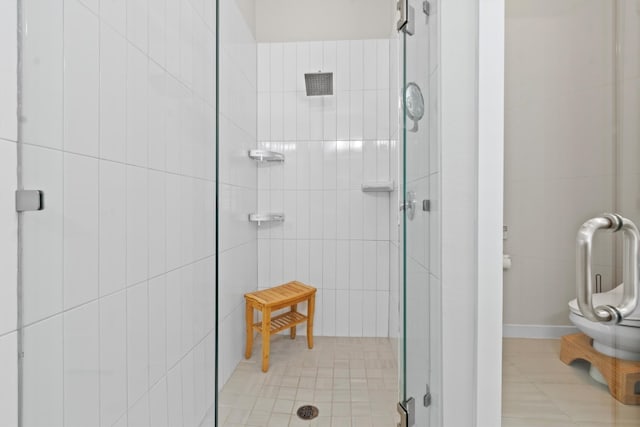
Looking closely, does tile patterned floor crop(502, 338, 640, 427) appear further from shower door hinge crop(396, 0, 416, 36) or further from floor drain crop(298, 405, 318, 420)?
shower door hinge crop(396, 0, 416, 36)

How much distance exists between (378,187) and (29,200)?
1.67m

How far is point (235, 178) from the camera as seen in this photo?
67.8 inches

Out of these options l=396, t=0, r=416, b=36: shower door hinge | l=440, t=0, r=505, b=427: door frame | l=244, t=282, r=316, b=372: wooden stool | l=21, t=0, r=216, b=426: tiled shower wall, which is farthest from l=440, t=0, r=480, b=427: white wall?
l=244, t=282, r=316, b=372: wooden stool

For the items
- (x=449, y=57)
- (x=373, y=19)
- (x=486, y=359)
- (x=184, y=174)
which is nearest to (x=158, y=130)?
(x=184, y=174)

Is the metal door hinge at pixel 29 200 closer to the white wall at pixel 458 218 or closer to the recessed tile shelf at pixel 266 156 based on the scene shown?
the white wall at pixel 458 218

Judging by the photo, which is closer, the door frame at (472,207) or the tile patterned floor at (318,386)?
the door frame at (472,207)

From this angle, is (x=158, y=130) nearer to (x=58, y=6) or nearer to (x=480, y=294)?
(x=58, y=6)

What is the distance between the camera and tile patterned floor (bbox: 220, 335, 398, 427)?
52.8 inches

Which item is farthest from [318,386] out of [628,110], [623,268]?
[628,110]

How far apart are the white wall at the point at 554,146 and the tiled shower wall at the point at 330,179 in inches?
47.0

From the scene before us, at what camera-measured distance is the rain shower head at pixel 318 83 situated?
189cm

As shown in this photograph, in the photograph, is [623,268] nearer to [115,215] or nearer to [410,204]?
[410,204]

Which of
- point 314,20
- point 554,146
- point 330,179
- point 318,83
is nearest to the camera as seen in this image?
point 554,146

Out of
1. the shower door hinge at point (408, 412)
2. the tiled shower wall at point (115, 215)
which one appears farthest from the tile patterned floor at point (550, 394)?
the tiled shower wall at point (115, 215)
